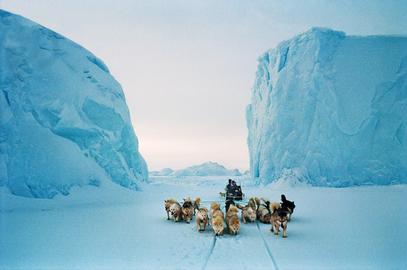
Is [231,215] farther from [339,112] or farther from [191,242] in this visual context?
[339,112]

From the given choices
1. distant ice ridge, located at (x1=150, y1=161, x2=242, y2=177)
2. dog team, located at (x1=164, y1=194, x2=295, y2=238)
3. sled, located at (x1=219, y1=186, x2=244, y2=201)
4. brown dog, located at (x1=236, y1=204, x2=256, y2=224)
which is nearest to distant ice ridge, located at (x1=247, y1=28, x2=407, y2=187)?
sled, located at (x1=219, y1=186, x2=244, y2=201)

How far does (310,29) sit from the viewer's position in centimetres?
2486

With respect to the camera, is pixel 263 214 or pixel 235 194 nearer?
pixel 263 214

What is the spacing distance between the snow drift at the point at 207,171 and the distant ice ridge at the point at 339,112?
28.2m

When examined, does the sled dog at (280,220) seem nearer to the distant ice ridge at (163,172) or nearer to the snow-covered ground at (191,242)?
the snow-covered ground at (191,242)

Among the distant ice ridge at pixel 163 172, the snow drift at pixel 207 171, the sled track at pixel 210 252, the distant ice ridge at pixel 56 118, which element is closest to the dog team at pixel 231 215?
the sled track at pixel 210 252

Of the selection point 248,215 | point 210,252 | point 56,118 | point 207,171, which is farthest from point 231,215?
point 207,171

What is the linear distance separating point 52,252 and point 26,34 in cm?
1338

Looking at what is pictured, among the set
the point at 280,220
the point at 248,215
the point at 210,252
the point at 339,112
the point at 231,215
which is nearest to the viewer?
the point at 210,252

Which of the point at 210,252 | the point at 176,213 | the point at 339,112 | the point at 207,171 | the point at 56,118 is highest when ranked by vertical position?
the point at 339,112

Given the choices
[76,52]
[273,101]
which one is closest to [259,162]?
[273,101]

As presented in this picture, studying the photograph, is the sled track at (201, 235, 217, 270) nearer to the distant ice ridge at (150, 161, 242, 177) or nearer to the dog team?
the dog team

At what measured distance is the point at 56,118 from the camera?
16.4m

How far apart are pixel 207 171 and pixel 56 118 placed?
129ft
